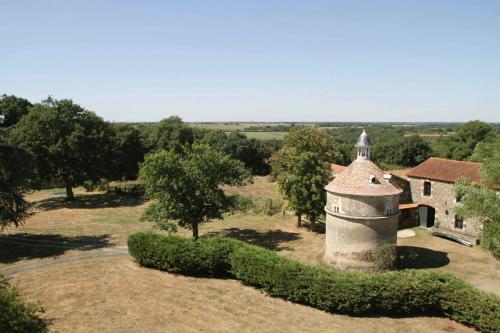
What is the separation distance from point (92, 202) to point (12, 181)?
20.8 m

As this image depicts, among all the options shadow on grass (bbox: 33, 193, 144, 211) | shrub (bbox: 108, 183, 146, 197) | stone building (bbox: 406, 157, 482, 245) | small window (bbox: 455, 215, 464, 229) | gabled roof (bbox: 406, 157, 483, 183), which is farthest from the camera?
shrub (bbox: 108, 183, 146, 197)

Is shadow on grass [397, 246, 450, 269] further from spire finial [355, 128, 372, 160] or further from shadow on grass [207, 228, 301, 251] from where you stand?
shadow on grass [207, 228, 301, 251]

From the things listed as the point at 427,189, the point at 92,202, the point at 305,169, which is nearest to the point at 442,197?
the point at 427,189

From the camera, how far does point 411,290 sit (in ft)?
71.6

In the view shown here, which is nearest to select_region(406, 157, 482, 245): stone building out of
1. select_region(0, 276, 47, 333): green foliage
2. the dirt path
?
Result: the dirt path

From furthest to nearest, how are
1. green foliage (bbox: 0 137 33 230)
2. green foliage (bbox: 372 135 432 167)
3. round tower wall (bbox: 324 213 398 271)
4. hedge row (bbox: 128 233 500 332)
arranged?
1. green foliage (bbox: 372 135 432 167)
2. green foliage (bbox: 0 137 33 230)
3. round tower wall (bbox: 324 213 398 271)
4. hedge row (bbox: 128 233 500 332)

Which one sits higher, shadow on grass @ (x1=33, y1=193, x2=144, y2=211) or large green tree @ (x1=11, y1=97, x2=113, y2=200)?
large green tree @ (x1=11, y1=97, x2=113, y2=200)

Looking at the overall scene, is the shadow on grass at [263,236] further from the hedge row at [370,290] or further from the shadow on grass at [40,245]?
the shadow on grass at [40,245]

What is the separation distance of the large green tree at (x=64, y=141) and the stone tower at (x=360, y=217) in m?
35.5

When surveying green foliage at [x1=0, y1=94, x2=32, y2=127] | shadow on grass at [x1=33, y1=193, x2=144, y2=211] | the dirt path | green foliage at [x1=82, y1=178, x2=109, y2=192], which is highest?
green foliage at [x1=0, y1=94, x2=32, y2=127]

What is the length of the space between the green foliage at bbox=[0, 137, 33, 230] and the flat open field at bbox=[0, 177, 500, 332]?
11.2 ft

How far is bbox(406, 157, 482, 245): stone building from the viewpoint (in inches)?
1476

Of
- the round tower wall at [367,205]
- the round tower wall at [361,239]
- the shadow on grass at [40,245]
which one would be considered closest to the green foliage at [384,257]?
the round tower wall at [361,239]

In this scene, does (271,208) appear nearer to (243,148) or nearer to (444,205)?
(444,205)
